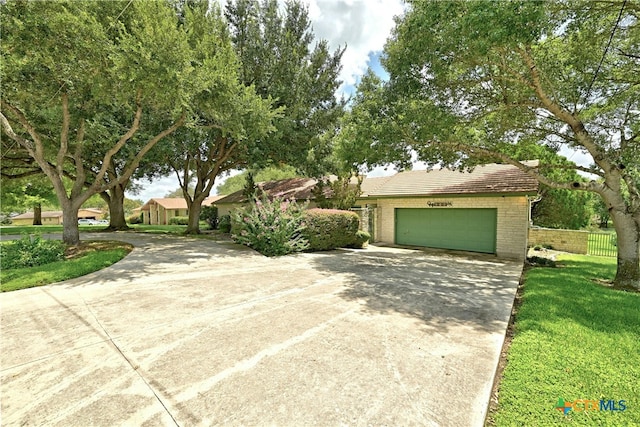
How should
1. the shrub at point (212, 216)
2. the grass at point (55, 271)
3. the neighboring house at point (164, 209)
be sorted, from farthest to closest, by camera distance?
the neighboring house at point (164, 209), the shrub at point (212, 216), the grass at point (55, 271)

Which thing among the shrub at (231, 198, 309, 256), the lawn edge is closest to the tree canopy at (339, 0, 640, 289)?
the shrub at (231, 198, 309, 256)

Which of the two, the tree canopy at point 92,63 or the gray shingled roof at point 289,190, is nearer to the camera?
the tree canopy at point 92,63

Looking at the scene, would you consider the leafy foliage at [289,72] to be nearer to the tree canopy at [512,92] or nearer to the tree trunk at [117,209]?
the tree canopy at [512,92]

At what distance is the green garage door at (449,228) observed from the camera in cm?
1184

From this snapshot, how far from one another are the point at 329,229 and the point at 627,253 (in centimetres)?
876

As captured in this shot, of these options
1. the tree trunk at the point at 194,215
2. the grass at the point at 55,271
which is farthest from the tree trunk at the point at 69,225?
the tree trunk at the point at 194,215

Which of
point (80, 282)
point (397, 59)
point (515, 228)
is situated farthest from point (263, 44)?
point (515, 228)

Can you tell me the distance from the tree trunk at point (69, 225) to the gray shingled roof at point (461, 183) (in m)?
12.8

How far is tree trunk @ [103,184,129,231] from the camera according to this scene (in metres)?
22.1

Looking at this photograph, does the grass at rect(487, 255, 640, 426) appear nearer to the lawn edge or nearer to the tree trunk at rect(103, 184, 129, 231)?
the lawn edge

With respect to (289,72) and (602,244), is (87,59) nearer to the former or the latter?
(289,72)

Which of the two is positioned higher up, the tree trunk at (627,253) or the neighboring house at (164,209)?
the neighboring house at (164,209)

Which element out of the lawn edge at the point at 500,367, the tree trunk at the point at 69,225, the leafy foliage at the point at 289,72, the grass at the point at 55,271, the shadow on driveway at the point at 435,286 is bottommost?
the lawn edge at the point at 500,367

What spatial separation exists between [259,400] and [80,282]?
6150 mm
